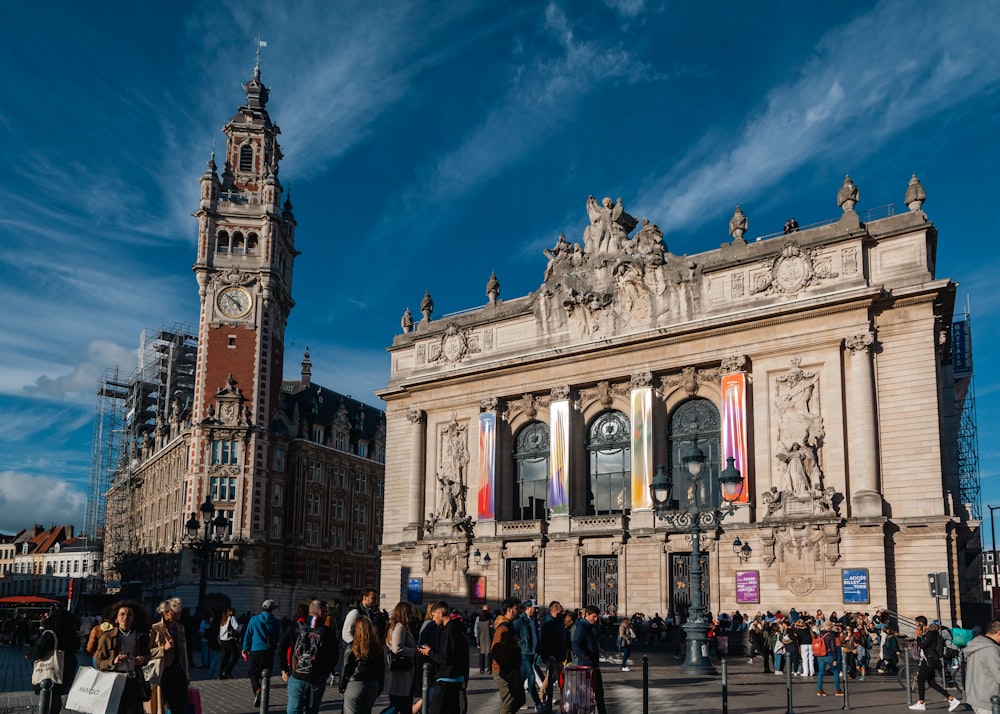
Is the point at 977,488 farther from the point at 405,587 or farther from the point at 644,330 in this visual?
the point at 405,587

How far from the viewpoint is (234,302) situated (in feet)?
233

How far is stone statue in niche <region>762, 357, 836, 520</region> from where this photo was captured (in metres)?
38.2

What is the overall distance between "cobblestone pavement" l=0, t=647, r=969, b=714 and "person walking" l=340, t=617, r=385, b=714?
615 cm

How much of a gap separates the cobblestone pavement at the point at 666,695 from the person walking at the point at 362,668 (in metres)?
6.15

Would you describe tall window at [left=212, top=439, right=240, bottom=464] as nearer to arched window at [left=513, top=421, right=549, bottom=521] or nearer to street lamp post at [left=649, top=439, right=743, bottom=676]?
arched window at [left=513, top=421, right=549, bottom=521]

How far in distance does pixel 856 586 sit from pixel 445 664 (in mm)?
27213

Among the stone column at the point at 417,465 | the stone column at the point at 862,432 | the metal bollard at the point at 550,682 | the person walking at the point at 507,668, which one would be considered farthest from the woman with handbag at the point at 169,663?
the stone column at the point at 417,465

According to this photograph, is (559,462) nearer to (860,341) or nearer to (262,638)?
(860,341)

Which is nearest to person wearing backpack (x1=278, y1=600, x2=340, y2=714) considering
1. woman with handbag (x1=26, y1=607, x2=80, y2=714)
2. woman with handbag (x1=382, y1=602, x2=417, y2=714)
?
woman with handbag (x1=382, y1=602, x2=417, y2=714)

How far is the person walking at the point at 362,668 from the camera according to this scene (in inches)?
480

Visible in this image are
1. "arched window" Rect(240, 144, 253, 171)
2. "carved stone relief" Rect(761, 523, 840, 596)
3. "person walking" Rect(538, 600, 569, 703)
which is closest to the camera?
"person walking" Rect(538, 600, 569, 703)

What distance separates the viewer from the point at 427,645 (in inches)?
521

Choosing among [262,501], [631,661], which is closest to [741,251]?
[631,661]

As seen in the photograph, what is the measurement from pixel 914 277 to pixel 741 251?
295 inches
